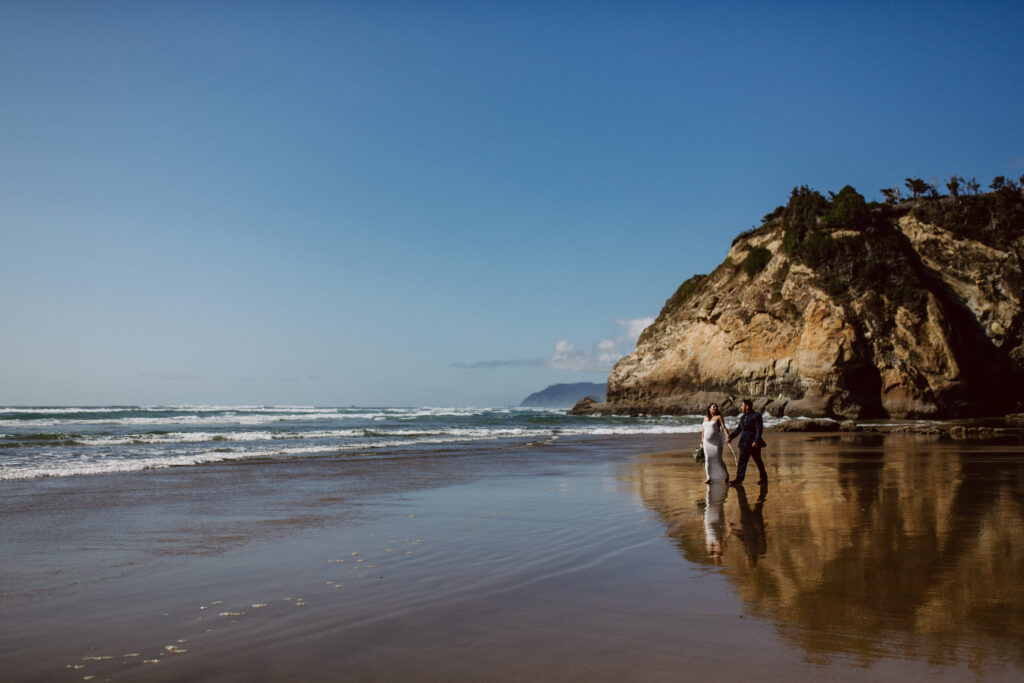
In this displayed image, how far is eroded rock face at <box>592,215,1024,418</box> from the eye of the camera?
139 ft

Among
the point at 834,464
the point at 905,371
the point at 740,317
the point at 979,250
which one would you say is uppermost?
the point at 979,250

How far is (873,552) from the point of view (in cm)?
611

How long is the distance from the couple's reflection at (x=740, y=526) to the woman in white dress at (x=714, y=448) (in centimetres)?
89

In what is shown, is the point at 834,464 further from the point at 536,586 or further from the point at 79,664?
the point at 79,664

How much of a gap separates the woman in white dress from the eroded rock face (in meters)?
33.5

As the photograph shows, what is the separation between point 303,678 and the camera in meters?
3.48

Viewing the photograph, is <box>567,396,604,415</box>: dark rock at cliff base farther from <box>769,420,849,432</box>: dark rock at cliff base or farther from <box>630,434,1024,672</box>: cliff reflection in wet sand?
<box>630,434,1024,672</box>: cliff reflection in wet sand

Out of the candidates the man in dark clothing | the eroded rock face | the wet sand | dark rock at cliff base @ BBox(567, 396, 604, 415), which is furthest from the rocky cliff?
the wet sand

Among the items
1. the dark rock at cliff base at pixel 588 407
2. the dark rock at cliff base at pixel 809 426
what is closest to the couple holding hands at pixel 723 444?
the dark rock at cliff base at pixel 809 426

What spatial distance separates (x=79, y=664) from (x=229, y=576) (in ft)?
6.47

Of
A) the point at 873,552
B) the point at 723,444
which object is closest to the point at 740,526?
the point at 873,552

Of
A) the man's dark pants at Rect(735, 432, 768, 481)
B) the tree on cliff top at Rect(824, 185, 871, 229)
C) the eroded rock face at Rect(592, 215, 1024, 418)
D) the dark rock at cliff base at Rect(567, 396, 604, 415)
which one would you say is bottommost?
the dark rock at cliff base at Rect(567, 396, 604, 415)

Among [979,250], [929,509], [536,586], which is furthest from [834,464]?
[979,250]

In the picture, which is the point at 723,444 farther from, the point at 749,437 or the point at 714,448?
the point at 749,437
